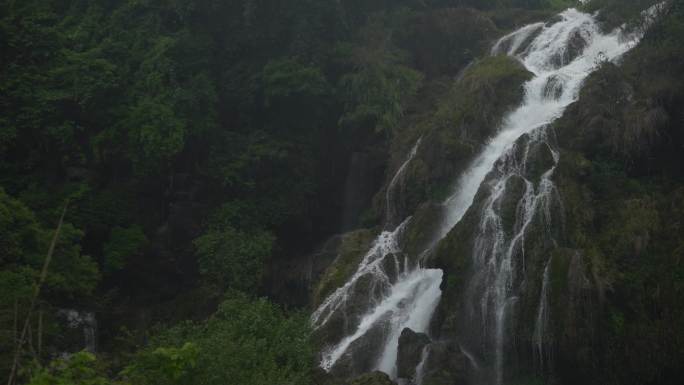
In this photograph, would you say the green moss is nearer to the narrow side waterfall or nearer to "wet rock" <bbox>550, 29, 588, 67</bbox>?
the narrow side waterfall

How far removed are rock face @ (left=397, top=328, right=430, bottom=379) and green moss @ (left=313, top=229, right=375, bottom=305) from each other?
4277 millimetres

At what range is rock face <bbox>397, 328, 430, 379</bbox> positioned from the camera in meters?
16.0

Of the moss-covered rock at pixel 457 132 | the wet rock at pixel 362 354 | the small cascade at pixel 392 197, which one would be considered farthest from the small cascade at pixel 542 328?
the small cascade at pixel 392 197

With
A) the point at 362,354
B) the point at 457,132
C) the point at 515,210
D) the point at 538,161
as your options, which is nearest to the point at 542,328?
the point at 515,210

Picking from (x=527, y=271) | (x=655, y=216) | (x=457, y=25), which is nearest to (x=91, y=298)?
(x=527, y=271)

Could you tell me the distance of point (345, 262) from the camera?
843 inches

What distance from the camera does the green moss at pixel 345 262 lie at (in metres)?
20.7

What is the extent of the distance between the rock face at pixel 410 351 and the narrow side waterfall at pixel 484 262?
0.72ft

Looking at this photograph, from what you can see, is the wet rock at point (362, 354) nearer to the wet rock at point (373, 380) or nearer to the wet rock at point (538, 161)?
the wet rock at point (373, 380)

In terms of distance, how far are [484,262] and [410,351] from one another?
9.98ft

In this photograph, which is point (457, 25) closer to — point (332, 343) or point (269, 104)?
point (269, 104)

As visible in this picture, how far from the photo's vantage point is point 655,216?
1608cm

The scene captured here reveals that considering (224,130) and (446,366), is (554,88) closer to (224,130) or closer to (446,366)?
(446,366)

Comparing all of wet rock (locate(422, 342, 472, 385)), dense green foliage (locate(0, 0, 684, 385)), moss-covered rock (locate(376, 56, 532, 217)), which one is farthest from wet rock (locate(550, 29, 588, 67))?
wet rock (locate(422, 342, 472, 385))
